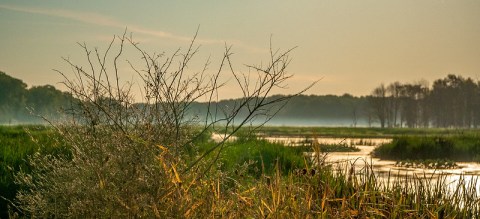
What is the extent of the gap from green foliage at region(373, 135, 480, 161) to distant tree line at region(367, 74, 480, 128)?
69.1m

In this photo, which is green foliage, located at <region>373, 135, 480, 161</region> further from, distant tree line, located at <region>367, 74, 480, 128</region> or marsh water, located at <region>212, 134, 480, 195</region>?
distant tree line, located at <region>367, 74, 480, 128</region>

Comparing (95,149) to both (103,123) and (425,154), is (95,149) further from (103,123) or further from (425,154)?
(425,154)

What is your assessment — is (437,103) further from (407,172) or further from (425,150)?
(407,172)

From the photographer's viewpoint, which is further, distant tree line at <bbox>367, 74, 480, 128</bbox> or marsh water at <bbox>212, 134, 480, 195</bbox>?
distant tree line at <bbox>367, 74, 480, 128</bbox>

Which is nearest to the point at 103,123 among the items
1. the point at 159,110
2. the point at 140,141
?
the point at 159,110

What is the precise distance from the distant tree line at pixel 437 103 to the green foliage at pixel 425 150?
69.1 metres

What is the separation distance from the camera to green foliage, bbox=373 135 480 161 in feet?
108

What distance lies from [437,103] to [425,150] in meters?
82.1

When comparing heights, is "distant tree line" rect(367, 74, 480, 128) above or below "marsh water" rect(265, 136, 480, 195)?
above

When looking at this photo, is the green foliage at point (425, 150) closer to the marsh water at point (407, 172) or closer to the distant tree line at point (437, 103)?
the marsh water at point (407, 172)

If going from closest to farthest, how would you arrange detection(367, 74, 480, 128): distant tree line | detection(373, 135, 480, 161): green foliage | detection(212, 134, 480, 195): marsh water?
1. detection(212, 134, 480, 195): marsh water
2. detection(373, 135, 480, 161): green foliage
3. detection(367, 74, 480, 128): distant tree line

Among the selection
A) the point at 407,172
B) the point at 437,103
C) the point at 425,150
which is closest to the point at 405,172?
the point at 425,150

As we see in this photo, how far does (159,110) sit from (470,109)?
10477 centimetres

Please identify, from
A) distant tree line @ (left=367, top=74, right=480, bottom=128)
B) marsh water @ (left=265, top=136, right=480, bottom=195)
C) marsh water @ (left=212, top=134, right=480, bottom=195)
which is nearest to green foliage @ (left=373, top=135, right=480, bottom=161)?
marsh water @ (left=265, top=136, right=480, bottom=195)
